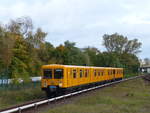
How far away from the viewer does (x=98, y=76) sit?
32.5 m

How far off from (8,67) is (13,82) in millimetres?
9695

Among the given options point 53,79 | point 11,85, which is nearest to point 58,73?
point 53,79

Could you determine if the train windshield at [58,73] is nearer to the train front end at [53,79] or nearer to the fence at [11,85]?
the train front end at [53,79]

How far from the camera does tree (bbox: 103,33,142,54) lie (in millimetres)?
A: 95000

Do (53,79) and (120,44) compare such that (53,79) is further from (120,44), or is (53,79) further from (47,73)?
(120,44)

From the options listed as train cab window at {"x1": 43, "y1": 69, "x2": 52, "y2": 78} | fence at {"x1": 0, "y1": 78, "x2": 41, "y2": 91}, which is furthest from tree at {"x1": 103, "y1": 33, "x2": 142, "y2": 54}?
train cab window at {"x1": 43, "y1": 69, "x2": 52, "y2": 78}

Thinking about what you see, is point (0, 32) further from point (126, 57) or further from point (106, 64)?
point (126, 57)

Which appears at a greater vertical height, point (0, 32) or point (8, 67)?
point (0, 32)

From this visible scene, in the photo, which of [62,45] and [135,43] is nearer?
[62,45]

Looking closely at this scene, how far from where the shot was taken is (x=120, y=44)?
314 feet

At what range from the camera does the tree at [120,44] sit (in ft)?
312

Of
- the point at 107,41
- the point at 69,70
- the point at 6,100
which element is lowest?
the point at 6,100

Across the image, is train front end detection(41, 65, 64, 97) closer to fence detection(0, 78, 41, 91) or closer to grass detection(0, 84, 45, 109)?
grass detection(0, 84, 45, 109)

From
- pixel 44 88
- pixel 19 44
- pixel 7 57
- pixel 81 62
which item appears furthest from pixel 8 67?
pixel 81 62
